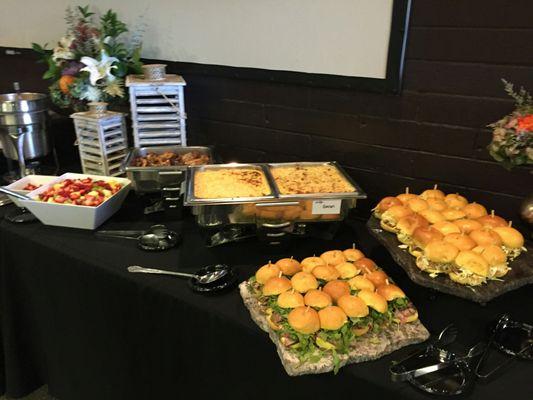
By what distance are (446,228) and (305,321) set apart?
1.51 ft

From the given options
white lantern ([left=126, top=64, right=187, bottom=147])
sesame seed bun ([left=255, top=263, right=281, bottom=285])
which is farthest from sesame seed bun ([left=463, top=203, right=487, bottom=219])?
white lantern ([left=126, top=64, right=187, bottom=147])

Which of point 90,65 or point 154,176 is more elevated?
point 90,65

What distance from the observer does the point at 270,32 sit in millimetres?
1584

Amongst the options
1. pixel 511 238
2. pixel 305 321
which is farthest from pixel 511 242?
pixel 305 321

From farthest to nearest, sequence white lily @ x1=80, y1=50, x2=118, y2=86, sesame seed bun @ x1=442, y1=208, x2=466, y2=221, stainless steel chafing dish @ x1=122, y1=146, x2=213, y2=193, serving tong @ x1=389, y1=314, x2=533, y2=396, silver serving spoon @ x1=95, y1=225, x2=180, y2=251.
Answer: white lily @ x1=80, y1=50, x2=118, y2=86, stainless steel chafing dish @ x1=122, y1=146, x2=213, y2=193, silver serving spoon @ x1=95, y1=225, x2=180, y2=251, sesame seed bun @ x1=442, y1=208, x2=466, y2=221, serving tong @ x1=389, y1=314, x2=533, y2=396

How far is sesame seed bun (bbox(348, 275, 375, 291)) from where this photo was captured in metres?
0.98

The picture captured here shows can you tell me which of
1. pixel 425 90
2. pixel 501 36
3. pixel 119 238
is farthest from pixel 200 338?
pixel 501 36

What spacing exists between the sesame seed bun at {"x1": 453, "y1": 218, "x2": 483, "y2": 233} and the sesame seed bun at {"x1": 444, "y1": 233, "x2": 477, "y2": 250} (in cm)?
5

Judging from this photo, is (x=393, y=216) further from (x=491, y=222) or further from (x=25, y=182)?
(x=25, y=182)

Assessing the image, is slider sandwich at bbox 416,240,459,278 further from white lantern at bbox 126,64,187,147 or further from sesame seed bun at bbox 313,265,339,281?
white lantern at bbox 126,64,187,147

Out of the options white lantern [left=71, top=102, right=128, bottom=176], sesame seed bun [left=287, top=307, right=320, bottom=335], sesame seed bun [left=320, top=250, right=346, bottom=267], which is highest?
white lantern [left=71, top=102, right=128, bottom=176]

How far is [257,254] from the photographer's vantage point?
129 cm

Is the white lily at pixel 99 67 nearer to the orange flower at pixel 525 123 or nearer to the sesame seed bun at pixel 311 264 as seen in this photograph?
the sesame seed bun at pixel 311 264

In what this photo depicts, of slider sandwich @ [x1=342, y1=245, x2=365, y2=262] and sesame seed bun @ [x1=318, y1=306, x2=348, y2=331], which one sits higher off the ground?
slider sandwich @ [x1=342, y1=245, x2=365, y2=262]
